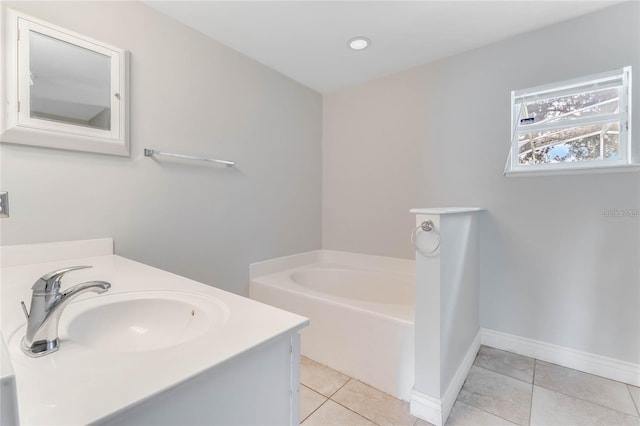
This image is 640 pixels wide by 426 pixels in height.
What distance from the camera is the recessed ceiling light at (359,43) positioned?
197cm

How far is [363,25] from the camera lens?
1.82 m

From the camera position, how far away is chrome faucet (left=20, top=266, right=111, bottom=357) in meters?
0.57

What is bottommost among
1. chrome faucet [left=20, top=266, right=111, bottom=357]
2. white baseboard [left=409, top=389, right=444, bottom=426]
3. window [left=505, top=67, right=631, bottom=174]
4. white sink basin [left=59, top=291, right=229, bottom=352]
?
white baseboard [left=409, top=389, right=444, bottom=426]

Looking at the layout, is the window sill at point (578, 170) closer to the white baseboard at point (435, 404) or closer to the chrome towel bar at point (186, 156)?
the white baseboard at point (435, 404)

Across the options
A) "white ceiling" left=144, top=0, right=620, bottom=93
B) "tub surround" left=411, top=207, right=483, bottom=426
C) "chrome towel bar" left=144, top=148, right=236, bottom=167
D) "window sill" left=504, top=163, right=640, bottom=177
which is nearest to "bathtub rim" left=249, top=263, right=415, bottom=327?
"tub surround" left=411, top=207, right=483, bottom=426

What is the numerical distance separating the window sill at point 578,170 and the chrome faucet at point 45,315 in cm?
232

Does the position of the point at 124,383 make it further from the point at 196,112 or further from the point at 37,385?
the point at 196,112

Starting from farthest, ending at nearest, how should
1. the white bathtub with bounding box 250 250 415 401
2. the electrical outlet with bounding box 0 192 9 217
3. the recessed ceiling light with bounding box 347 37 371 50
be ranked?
the recessed ceiling light with bounding box 347 37 371 50 → the white bathtub with bounding box 250 250 415 401 → the electrical outlet with bounding box 0 192 9 217

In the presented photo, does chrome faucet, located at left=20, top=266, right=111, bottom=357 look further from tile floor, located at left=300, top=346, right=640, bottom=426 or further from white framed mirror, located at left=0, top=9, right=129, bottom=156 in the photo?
tile floor, located at left=300, top=346, right=640, bottom=426

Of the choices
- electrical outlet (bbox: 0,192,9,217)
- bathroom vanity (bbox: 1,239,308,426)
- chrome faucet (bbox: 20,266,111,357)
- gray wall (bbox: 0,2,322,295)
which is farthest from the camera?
→ gray wall (bbox: 0,2,322,295)

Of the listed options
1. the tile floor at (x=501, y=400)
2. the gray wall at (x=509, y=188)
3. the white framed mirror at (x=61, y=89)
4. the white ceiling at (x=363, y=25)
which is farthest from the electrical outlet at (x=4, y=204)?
the gray wall at (x=509, y=188)

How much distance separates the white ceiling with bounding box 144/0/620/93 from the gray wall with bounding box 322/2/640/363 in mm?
154

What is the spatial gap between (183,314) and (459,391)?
1.51m

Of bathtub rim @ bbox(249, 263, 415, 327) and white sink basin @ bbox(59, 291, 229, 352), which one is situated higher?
white sink basin @ bbox(59, 291, 229, 352)
